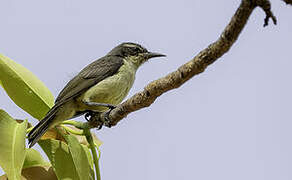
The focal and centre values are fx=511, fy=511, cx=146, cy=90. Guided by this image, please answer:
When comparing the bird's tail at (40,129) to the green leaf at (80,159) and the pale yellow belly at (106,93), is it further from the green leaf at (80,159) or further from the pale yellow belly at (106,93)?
the pale yellow belly at (106,93)

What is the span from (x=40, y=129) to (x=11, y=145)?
628mm

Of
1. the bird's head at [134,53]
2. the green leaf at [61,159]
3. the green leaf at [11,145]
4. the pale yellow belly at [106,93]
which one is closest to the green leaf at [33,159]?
the green leaf at [61,159]

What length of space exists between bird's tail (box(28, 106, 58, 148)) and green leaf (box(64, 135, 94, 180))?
35cm

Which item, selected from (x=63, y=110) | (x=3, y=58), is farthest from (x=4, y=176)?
(x=63, y=110)

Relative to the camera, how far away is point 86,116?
18.5ft

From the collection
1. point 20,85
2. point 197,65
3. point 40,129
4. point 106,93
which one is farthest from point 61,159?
point 106,93

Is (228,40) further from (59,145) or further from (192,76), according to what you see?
(59,145)

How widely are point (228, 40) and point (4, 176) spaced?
2.10 m

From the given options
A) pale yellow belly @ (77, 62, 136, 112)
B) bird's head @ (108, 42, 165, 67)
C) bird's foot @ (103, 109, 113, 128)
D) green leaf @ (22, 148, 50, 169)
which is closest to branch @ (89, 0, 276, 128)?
bird's foot @ (103, 109, 113, 128)

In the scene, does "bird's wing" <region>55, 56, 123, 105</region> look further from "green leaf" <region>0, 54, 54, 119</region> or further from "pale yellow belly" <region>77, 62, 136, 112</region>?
"green leaf" <region>0, 54, 54, 119</region>

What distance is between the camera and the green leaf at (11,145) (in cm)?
335

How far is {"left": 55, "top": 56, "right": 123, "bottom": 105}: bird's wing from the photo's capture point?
18.1ft

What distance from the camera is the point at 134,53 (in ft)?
21.7

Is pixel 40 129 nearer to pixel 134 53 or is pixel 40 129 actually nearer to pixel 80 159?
pixel 80 159
